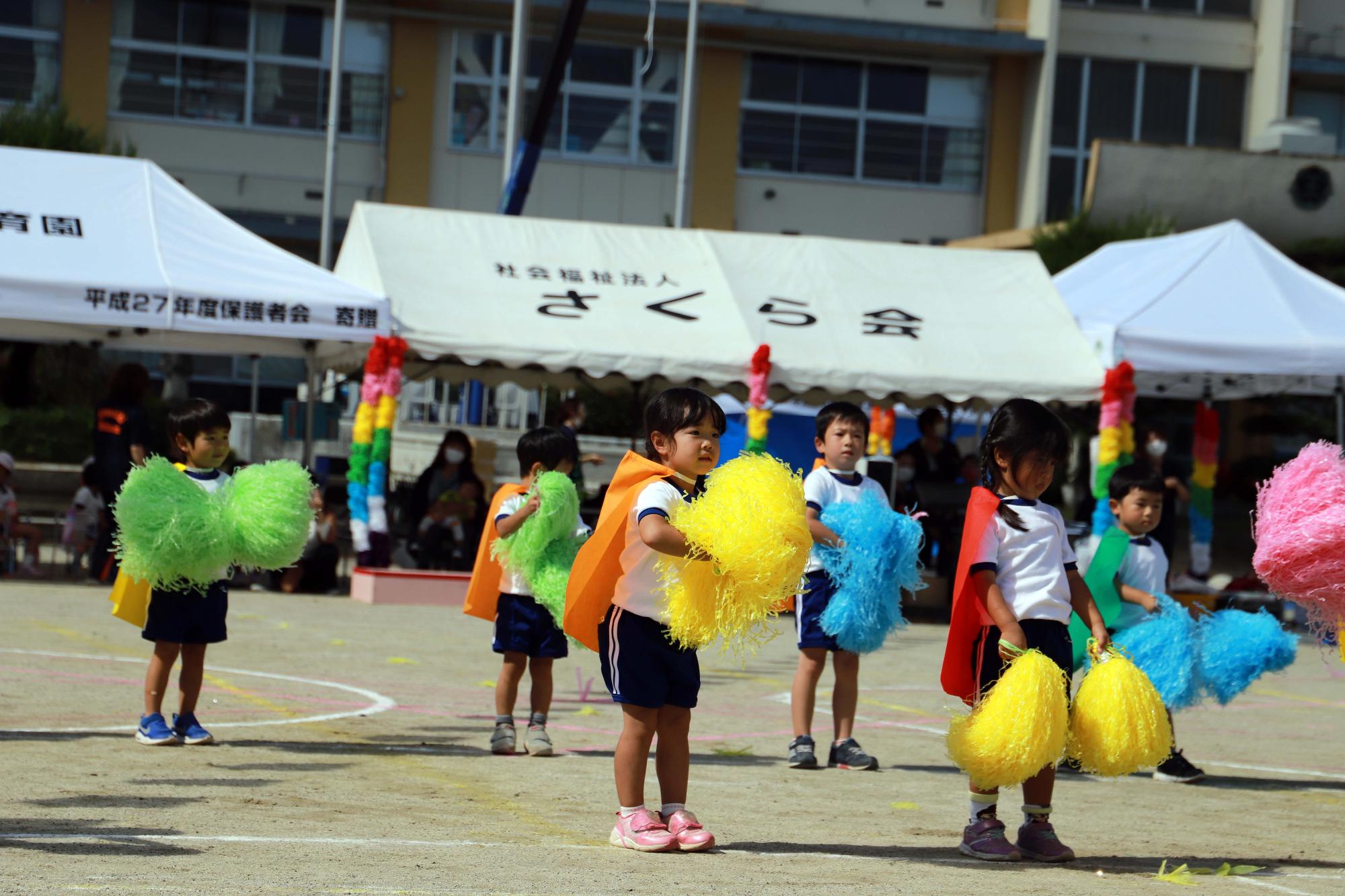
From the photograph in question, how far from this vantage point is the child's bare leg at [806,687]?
294 inches

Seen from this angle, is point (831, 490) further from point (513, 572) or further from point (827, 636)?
point (513, 572)

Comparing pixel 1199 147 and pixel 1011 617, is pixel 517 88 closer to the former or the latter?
pixel 1199 147

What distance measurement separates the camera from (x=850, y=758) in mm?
7461

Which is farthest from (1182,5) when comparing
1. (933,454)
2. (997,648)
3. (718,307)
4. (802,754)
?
(997,648)

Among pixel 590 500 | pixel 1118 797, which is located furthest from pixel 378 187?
pixel 1118 797

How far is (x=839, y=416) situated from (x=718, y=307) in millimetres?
8798

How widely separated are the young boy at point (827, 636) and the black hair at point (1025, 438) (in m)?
1.88

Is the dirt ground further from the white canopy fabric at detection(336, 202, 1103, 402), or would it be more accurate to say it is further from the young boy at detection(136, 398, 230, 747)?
the white canopy fabric at detection(336, 202, 1103, 402)

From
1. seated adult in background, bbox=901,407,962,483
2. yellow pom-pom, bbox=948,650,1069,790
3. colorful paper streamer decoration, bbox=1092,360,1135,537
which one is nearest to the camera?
yellow pom-pom, bbox=948,650,1069,790

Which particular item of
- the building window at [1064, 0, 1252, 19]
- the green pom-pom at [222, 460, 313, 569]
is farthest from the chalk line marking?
the building window at [1064, 0, 1252, 19]

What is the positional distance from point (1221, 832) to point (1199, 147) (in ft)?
86.3

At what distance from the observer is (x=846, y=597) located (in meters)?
7.42

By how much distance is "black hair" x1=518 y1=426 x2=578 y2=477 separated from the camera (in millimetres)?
7676

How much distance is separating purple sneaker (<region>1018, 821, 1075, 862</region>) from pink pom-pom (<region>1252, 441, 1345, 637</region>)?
1.35m
